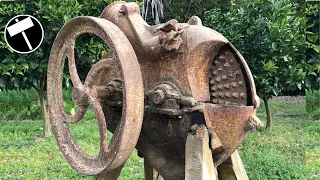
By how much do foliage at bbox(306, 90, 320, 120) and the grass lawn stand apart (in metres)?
0.66

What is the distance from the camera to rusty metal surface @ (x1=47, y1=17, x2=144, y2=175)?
1861 millimetres

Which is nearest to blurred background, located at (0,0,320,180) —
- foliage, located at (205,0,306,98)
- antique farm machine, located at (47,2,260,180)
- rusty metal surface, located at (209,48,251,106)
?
foliage, located at (205,0,306,98)

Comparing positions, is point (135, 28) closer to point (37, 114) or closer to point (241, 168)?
point (241, 168)

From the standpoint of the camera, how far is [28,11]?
5.14m

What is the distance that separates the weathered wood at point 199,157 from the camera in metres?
1.95

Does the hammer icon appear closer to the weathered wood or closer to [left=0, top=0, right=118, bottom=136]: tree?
[left=0, top=0, right=118, bottom=136]: tree

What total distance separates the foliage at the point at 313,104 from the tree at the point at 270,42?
8.65ft

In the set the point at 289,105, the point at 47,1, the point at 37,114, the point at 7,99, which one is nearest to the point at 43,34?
the point at 47,1

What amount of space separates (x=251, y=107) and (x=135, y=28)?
30.2 inches

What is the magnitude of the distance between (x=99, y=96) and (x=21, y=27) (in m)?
2.95

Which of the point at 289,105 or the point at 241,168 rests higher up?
the point at 241,168

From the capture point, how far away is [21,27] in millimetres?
4703

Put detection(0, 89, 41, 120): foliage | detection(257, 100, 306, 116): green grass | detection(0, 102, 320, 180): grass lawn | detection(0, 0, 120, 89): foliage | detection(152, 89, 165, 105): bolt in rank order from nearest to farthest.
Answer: detection(152, 89, 165, 105): bolt → detection(0, 102, 320, 180): grass lawn → detection(0, 0, 120, 89): foliage → detection(257, 100, 306, 116): green grass → detection(0, 89, 41, 120): foliage

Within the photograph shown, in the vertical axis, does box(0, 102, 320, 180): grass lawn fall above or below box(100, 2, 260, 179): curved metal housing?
below
